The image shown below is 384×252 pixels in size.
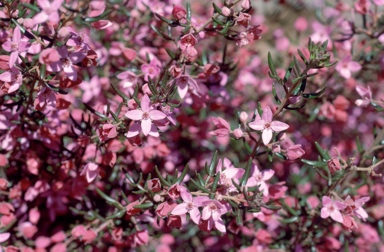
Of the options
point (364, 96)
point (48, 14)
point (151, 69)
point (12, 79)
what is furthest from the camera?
point (364, 96)

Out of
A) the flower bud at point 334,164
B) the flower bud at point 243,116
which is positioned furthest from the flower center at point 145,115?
the flower bud at point 334,164

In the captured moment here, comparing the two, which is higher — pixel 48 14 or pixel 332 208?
pixel 48 14

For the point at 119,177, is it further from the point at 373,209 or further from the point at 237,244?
the point at 373,209

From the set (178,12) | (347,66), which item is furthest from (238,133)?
(347,66)

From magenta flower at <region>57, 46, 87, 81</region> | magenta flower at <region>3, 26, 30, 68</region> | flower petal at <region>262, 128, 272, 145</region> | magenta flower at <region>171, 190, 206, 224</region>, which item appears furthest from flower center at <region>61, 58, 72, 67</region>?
flower petal at <region>262, 128, 272, 145</region>

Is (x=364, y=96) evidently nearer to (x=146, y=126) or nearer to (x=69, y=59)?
(x=146, y=126)

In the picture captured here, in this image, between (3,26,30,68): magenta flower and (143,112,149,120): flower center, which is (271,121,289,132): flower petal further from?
(3,26,30,68): magenta flower

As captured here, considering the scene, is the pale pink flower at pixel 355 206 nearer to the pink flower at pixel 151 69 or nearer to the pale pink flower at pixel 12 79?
the pink flower at pixel 151 69
